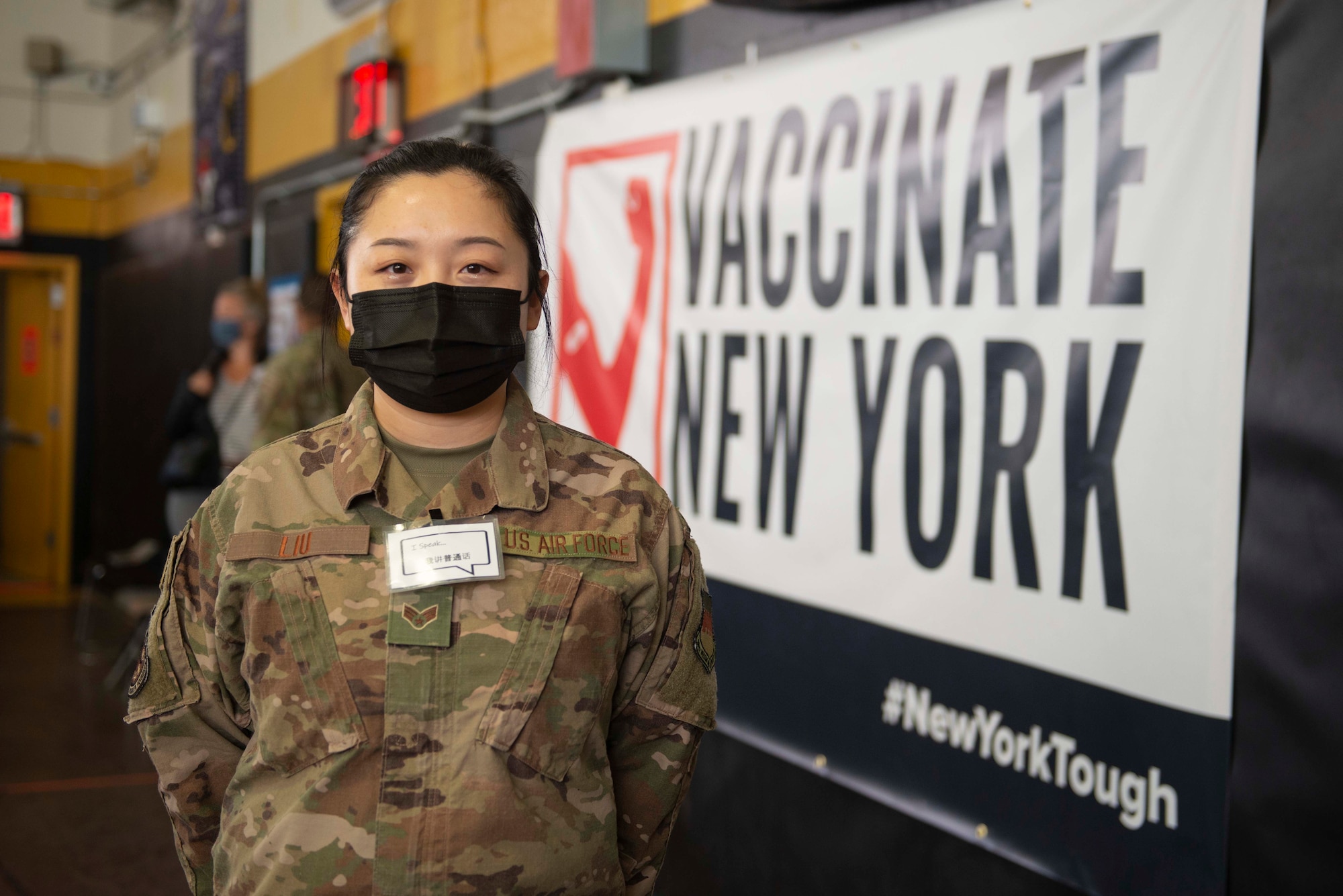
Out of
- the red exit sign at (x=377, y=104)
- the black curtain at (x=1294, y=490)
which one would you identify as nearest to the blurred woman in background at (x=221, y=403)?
the red exit sign at (x=377, y=104)

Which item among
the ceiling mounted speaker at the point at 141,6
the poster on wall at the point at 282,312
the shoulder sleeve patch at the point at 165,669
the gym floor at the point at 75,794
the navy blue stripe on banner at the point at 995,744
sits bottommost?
the gym floor at the point at 75,794

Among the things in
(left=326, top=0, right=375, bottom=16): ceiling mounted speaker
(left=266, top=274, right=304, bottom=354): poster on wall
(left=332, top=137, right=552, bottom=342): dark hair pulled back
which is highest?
(left=326, top=0, right=375, bottom=16): ceiling mounted speaker

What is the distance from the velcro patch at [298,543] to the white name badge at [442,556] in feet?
0.10

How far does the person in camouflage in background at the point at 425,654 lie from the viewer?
3.46 feet

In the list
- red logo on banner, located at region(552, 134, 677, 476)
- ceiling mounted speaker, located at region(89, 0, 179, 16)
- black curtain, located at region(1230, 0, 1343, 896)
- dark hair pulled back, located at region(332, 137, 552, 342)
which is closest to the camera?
dark hair pulled back, located at region(332, 137, 552, 342)

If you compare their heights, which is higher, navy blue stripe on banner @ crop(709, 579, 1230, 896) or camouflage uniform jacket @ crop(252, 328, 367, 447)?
camouflage uniform jacket @ crop(252, 328, 367, 447)

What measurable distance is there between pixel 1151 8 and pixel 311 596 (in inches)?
54.4

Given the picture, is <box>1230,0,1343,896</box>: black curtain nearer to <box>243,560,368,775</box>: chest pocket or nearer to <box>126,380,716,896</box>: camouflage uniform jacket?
<box>126,380,716,896</box>: camouflage uniform jacket

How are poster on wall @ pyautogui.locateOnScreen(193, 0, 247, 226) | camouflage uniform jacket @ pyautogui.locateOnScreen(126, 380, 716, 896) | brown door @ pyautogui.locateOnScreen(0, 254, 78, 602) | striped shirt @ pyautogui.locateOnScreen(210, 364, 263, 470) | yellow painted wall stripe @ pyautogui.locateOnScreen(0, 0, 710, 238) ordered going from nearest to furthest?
camouflage uniform jacket @ pyautogui.locateOnScreen(126, 380, 716, 896), yellow painted wall stripe @ pyautogui.locateOnScreen(0, 0, 710, 238), striped shirt @ pyautogui.locateOnScreen(210, 364, 263, 470), poster on wall @ pyautogui.locateOnScreen(193, 0, 247, 226), brown door @ pyautogui.locateOnScreen(0, 254, 78, 602)

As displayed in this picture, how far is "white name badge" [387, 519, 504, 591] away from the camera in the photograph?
1.09 m

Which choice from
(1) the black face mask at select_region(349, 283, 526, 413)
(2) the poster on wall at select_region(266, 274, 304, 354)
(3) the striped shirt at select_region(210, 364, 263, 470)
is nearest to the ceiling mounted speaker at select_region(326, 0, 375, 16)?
(2) the poster on wall at select_region(266, 274, 304, 354)

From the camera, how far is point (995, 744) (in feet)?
6.36

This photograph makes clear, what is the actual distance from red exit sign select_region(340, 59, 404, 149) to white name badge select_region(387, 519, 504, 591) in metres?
3.43

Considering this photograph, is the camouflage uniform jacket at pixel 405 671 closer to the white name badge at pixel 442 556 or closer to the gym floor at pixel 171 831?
the white name badge at pixel 442 556
